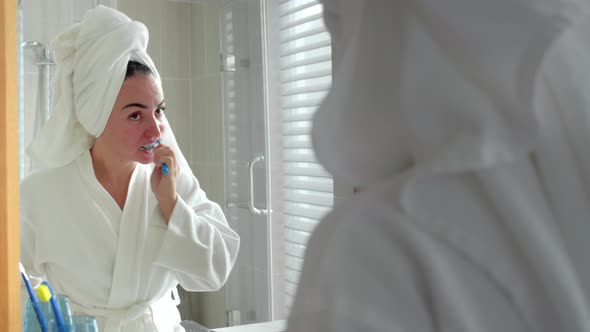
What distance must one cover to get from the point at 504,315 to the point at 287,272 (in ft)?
3.23

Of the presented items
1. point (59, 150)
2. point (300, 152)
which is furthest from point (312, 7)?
point (59, 150)

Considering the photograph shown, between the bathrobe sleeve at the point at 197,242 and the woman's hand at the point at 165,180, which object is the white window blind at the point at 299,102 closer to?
the bathrobe sleeve at the point at 197,242

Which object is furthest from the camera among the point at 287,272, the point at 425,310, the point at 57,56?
the point at 287,272

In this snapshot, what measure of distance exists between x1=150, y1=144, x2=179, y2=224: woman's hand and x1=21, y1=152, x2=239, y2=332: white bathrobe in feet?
0.03

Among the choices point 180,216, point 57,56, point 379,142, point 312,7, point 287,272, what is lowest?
point 287,272

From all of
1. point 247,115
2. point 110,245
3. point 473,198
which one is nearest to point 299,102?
point 247,115

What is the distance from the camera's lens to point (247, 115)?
3.88ft

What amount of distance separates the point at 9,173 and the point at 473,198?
30.2 inches

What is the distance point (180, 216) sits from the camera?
96cm

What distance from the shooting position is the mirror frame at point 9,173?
82 centimetres

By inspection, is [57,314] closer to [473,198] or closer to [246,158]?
[246,158]

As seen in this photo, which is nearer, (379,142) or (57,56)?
(379,142)

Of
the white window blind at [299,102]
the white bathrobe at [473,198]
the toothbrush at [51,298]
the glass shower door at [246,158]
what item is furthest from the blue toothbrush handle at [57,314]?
the white bathrobe at [473,198]

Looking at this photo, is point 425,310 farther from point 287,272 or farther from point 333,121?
point 287,272
